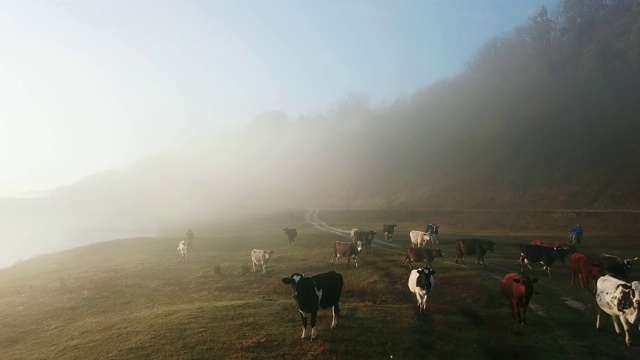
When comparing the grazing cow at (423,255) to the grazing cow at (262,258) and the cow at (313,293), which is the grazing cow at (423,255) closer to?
the cow at (313,293)

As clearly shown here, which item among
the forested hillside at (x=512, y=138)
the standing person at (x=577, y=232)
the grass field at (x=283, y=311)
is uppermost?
the forested hillside at (x=512, y=138)

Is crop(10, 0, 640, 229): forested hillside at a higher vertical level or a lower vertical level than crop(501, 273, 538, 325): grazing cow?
higher

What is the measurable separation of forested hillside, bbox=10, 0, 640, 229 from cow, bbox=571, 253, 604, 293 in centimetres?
4845

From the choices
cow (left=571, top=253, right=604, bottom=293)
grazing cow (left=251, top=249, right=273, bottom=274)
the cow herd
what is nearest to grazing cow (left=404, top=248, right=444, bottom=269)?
the cow herd

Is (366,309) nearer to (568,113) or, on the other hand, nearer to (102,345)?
(102,345)

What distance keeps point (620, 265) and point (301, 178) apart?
5641 inches

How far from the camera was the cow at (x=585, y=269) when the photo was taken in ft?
76.6

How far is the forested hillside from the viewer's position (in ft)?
269

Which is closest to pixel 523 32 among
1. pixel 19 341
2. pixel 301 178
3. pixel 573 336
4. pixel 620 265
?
pixel 301 178

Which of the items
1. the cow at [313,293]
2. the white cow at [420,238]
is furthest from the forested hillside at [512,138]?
the cow at [313,293]

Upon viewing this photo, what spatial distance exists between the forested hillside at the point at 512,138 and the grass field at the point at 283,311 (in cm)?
3273

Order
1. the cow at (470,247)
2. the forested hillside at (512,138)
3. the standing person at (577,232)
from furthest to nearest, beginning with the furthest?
the forested hillside at (512,138) → the standing person at (577,232) → the cow at (470,247)

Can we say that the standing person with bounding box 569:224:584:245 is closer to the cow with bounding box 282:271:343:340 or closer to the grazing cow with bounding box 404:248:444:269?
the grazing cow with bounding box 404:248:444:269

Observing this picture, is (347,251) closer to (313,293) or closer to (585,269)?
(313,293)
